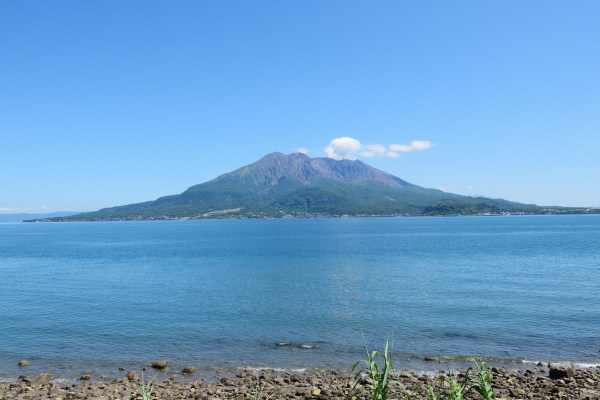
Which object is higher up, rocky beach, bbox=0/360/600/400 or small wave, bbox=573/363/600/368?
rocky beach, bbox=0/360/600/400

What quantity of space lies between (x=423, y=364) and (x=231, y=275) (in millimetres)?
35960

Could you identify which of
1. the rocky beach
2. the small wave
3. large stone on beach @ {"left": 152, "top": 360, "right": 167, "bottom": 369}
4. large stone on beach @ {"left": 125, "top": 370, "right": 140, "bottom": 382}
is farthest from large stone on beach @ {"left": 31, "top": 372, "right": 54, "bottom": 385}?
the small wave

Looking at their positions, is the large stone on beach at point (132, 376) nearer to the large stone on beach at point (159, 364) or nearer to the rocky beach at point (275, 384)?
the rocky beach at point (275, 384)

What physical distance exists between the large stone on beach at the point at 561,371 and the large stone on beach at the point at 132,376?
18235 millimetres

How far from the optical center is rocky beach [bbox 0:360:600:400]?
15.8m

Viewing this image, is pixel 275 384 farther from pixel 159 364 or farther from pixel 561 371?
pixel 561 371

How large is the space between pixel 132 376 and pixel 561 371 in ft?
61.9

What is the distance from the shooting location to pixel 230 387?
17219 mm

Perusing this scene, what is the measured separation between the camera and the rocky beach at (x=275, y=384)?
15.8 m

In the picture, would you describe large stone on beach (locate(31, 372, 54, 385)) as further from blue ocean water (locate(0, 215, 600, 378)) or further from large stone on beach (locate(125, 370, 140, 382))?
large stone on beach (locate(125, 370, 140, 382))

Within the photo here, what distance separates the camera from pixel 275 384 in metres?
17.5

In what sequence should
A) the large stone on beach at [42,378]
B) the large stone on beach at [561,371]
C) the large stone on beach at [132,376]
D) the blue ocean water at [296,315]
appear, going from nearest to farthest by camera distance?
the large stone on beach at [561,371] < the large stone on beach at [42,378] < the large stone on beach at [132,376] < the blue ocean water at [296,315]

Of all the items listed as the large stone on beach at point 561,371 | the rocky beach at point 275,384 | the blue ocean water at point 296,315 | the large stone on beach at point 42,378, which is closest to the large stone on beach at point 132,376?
the rocky beach at point 275,384

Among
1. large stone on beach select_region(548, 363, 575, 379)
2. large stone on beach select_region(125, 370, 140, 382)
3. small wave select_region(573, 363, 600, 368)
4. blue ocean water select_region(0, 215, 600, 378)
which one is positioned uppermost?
large stone on beach select_region(548, 363, 575, 379)
